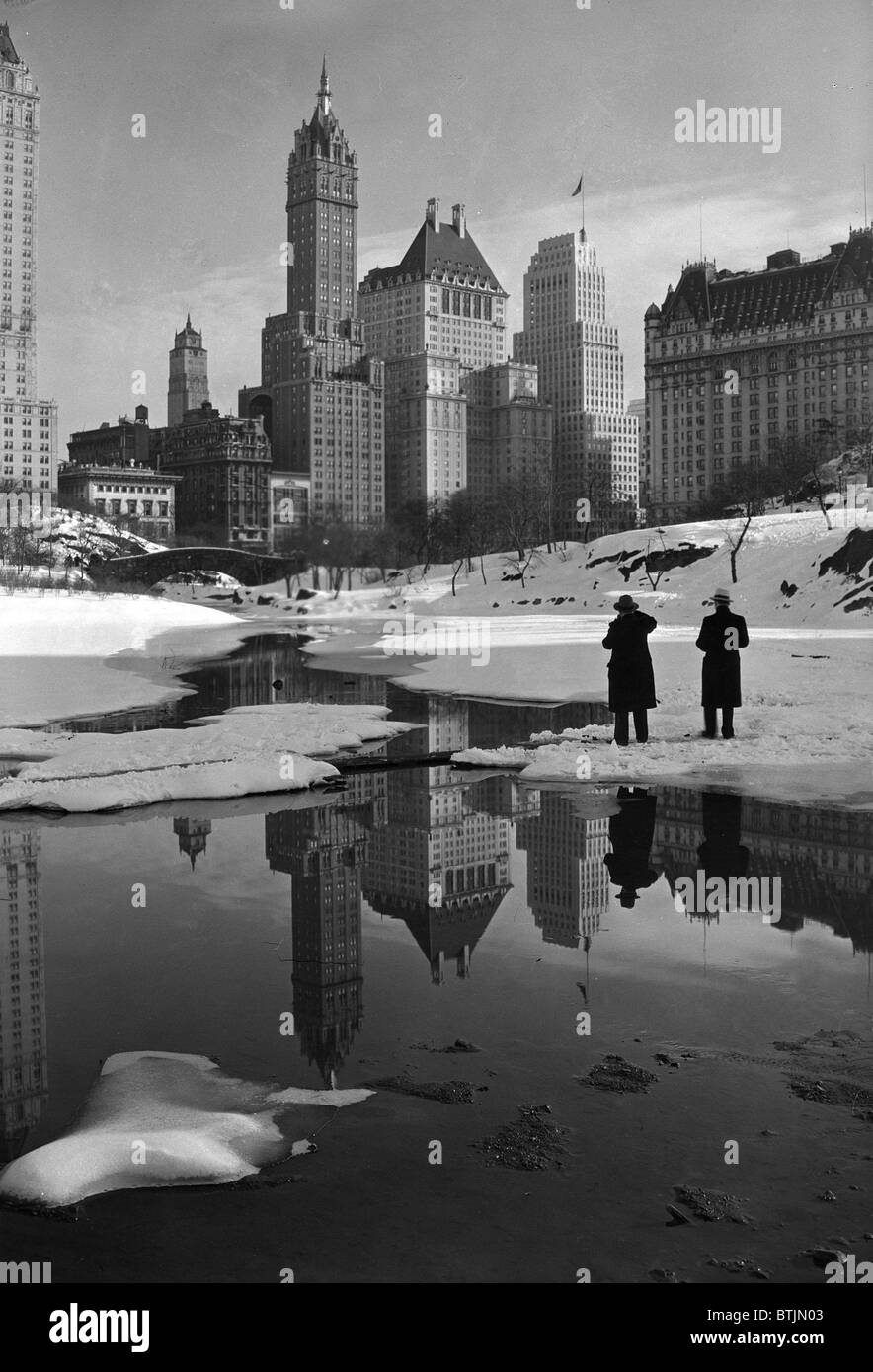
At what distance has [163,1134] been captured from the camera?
4676 mm

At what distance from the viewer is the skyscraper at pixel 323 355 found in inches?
6757

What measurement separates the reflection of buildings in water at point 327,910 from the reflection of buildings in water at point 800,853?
2249mm

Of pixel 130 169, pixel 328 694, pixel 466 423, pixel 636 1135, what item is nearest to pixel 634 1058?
pixel 636 1135

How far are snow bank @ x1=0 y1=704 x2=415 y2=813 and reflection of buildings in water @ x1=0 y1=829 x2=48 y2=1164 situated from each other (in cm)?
220

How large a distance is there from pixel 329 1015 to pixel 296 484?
167m

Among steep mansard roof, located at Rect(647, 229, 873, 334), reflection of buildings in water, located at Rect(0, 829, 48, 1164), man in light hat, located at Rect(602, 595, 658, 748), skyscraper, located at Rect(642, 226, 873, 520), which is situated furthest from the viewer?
skyscraper, located at Rect(642, 226, 873, 520)

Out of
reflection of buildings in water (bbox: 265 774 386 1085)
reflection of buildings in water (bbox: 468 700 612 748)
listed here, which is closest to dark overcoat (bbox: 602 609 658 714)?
reflection of buildings in water (bbox: 468 700 612 748)

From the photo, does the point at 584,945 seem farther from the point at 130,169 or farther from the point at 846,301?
the point at 846,301

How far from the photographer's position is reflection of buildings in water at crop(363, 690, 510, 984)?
737 centimetres

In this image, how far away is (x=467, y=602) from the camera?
69.5 m

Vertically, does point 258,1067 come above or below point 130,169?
below

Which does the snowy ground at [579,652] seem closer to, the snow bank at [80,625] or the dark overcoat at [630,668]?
the snow bank at [80,625]


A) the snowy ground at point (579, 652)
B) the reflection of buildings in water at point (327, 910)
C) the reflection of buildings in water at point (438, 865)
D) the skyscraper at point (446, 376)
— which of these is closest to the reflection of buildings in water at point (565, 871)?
the reflection of buildings in water at point (438, 865)

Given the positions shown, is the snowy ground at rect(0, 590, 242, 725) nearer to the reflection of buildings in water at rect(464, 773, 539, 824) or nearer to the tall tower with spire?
the reflection of buildings in water at rect(464, 773, 539, 824)
